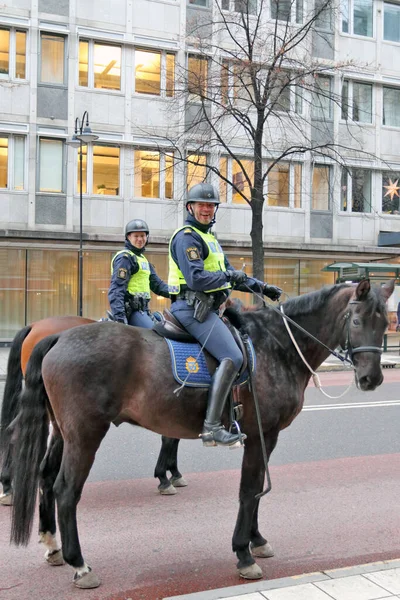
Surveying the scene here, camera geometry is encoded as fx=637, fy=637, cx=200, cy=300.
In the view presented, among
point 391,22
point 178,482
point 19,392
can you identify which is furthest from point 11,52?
point 178,482

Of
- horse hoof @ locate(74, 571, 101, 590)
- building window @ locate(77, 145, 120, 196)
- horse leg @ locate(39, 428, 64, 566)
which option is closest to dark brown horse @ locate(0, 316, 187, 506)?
horse leg @ locate(39, 428, 64, 566)

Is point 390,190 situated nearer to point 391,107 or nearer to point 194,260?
point 391,107

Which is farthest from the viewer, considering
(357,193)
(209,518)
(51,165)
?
(357,193)

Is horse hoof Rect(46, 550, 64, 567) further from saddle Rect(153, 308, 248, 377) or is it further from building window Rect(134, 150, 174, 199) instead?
building window Rect(134, 150, 174, 199)

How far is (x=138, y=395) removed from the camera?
4609 mm

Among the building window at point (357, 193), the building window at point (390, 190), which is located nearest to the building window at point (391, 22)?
the building window at point (390, 190)

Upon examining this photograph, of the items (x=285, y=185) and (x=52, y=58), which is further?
(x=285, y=185)

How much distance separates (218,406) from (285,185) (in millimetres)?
24084

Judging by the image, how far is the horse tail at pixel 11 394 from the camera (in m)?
5.63

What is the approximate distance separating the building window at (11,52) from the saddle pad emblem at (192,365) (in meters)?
21.9

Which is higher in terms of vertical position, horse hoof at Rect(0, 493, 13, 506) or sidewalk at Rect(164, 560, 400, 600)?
sidewalk at Rect(164, 560, 400, 600)

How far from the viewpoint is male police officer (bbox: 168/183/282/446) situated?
181 inches

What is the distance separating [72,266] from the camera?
24.7m

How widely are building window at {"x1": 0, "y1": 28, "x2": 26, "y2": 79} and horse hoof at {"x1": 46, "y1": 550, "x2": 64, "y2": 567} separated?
22161 mm
